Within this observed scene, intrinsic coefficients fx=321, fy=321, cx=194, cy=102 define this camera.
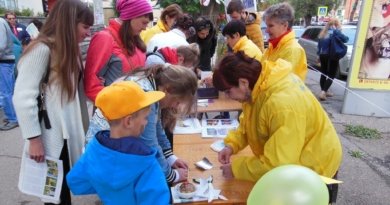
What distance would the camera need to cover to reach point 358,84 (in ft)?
17.2

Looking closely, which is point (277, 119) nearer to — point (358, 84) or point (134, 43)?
point (134, 43)

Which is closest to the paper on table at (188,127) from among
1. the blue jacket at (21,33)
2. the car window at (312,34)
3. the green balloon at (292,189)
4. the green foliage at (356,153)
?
the green balloon at (292,189)

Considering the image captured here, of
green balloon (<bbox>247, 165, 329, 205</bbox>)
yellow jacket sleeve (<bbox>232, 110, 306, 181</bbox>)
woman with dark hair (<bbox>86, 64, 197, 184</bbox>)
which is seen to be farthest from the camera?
woman with dark hair (<bbox>86, 64, 197, 184</bbox>)

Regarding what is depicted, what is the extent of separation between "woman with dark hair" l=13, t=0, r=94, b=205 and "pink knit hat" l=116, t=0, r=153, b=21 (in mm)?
386

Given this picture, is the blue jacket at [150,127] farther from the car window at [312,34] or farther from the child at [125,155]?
the car window at [312,34]

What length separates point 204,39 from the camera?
186 inches

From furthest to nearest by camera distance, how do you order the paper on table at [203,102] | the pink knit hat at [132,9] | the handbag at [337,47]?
the handbag at [337,47] < the paper on table at [203,102] < the pink knit hat at [132,9]

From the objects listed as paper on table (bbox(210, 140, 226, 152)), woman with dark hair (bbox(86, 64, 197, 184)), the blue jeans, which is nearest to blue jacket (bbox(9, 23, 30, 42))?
the blue jeans

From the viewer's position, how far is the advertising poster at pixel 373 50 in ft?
16.1

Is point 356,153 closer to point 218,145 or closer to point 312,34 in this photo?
point 218,145

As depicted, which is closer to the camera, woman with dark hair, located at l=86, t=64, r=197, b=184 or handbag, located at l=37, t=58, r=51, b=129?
woman with dark hair, located at l=86, t=64, r=197, b=184

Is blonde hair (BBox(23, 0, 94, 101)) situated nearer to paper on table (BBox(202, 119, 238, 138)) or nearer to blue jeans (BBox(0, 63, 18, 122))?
paper on table (BBox(202, 119, 238, 138))

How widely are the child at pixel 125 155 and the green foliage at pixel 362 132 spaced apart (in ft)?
13.2

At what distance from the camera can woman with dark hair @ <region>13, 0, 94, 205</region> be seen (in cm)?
164
